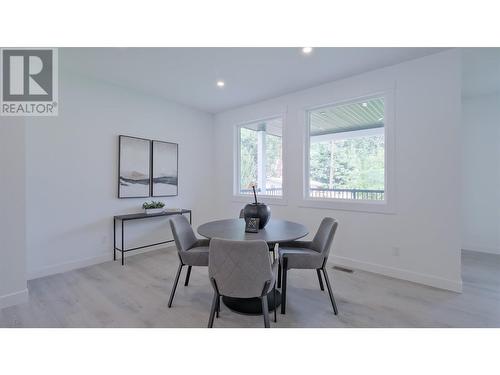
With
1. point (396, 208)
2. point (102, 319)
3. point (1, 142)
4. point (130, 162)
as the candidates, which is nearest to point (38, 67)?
point (1, 142)

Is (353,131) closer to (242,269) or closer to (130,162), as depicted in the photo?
(242,269)

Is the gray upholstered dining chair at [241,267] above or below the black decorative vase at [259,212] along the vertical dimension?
below

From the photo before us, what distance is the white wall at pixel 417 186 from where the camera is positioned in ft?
8.33

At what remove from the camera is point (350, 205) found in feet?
10.7

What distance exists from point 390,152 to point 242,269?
2.52 meters

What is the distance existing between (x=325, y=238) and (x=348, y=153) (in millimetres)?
1853

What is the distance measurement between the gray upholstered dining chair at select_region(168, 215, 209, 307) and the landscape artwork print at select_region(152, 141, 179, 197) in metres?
1.79

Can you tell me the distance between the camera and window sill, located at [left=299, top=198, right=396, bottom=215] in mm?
2992

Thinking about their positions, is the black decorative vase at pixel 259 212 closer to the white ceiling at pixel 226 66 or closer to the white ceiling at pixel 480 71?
the white ceiling at pixel 226 66

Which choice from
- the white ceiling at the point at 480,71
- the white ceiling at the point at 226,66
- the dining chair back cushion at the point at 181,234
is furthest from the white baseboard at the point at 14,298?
the white ceiling at the point at 480,71

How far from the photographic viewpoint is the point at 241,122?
454 centimetres

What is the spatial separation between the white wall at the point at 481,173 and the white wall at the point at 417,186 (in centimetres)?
219

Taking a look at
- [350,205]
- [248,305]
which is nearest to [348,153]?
[350,205]

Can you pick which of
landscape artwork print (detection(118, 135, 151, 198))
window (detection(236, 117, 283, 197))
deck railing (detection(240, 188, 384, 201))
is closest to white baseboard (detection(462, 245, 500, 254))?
deck railing (detection(240, 188, 384, 201))
